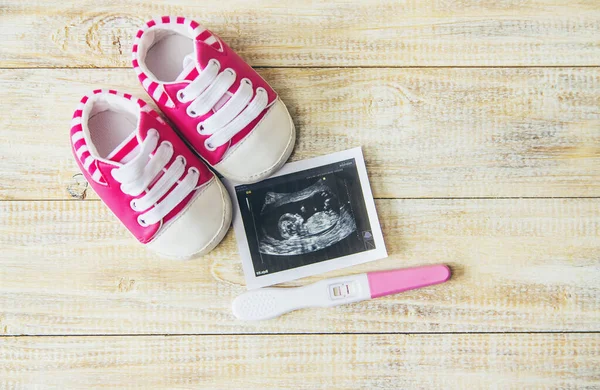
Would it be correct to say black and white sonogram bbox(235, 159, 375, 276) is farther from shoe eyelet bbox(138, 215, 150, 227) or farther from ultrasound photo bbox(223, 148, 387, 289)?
shoe eyelet bbox(138, 215, 150, 227)

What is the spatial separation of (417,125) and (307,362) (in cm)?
42

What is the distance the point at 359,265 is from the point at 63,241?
1.58ft

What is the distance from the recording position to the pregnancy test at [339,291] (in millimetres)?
771

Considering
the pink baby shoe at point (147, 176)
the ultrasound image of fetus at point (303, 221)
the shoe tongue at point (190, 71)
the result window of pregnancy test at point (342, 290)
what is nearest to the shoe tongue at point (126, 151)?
the pink baby shoe at point (147, 176)

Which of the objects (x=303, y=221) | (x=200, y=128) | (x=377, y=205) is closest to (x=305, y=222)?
(x=303, y=221)

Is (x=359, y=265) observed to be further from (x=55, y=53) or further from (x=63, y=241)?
(x=55, y=53)

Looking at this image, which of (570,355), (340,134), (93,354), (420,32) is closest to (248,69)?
(340,134)

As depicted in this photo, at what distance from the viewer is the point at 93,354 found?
792 mm

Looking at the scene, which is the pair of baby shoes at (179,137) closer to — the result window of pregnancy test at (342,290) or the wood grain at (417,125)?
the wood grain at (417,125)

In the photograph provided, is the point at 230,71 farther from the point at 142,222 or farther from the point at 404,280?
the point at 404,280

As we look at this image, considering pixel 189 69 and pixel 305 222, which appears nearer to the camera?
pixel 189 69

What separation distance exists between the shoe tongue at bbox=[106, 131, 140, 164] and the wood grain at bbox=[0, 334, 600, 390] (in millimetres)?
299

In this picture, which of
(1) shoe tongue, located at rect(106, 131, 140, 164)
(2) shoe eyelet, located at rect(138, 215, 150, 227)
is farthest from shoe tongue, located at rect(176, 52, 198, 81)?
(2) shoe eyelet, located at rect(138, 215, 150, 227)

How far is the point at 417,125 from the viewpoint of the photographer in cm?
81
